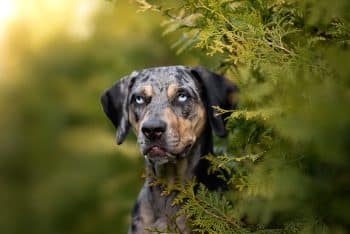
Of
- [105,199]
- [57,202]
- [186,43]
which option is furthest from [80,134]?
[186,43]

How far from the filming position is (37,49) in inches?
981

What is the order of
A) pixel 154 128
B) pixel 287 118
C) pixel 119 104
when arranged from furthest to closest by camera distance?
1. pixel 119 104
2. pixel 154 128
3. pixel 287 118

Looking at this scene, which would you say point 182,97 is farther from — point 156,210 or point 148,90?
point 156,210

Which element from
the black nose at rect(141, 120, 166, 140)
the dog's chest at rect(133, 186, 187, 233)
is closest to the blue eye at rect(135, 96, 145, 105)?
the black nose at rect(141, 120, 166, 140)

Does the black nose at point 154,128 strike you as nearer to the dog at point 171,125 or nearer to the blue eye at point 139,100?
the dog at point 171,125

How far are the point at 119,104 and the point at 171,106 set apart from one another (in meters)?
0.80

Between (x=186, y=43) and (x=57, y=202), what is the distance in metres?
16.5

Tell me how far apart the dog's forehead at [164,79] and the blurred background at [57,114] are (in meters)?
10.3

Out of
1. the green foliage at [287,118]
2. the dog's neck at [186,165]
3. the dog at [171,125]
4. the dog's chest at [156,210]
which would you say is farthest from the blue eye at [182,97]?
the dog's chest at [156,210]

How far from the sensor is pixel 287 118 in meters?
4.28

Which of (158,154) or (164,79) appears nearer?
(158,154)

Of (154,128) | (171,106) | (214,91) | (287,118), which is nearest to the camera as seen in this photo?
(287,118)

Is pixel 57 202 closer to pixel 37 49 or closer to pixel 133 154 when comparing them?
pixel 37 49

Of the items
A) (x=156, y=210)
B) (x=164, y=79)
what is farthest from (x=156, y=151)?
(x=164, y=79)
